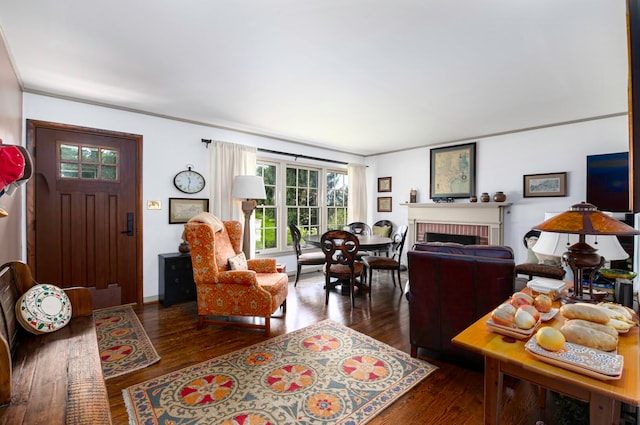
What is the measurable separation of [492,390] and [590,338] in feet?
1.40

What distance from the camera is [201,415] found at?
177 centimetres

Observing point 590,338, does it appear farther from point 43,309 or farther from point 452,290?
point 43,309

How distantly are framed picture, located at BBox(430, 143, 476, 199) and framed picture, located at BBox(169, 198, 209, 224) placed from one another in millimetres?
4180

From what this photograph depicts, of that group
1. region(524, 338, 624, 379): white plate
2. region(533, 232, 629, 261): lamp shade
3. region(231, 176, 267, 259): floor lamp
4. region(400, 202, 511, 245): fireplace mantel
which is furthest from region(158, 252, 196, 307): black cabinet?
region(400, 202, 511, 245): fireplace mantel

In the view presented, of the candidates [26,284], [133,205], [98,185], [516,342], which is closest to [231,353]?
[26,284]

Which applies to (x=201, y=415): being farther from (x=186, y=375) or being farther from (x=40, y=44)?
(x=40, y=44)

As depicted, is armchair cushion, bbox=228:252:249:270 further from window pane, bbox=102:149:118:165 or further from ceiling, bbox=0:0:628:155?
window pane, bbox=102:149:118:165

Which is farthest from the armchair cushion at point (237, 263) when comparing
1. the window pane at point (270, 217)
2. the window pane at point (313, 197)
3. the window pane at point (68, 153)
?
the window pane at point (313, 197)

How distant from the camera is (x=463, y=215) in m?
5.16

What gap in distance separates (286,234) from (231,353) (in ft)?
9.83

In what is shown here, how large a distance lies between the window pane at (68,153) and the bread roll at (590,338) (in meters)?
4.55

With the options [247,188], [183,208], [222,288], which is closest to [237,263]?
[222,288]

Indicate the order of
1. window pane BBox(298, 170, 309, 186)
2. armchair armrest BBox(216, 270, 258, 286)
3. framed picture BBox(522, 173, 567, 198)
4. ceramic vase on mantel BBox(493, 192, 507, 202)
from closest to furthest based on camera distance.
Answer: armchair armrest BBox(216, 270, 258, 286), framed picture BBox(522, 173, 567, 198), ceramic vase on mantel BBox(493, 192, 507, 202), window pane BBox(298, 170, 309, 186)

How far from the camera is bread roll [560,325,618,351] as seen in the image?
109cm
